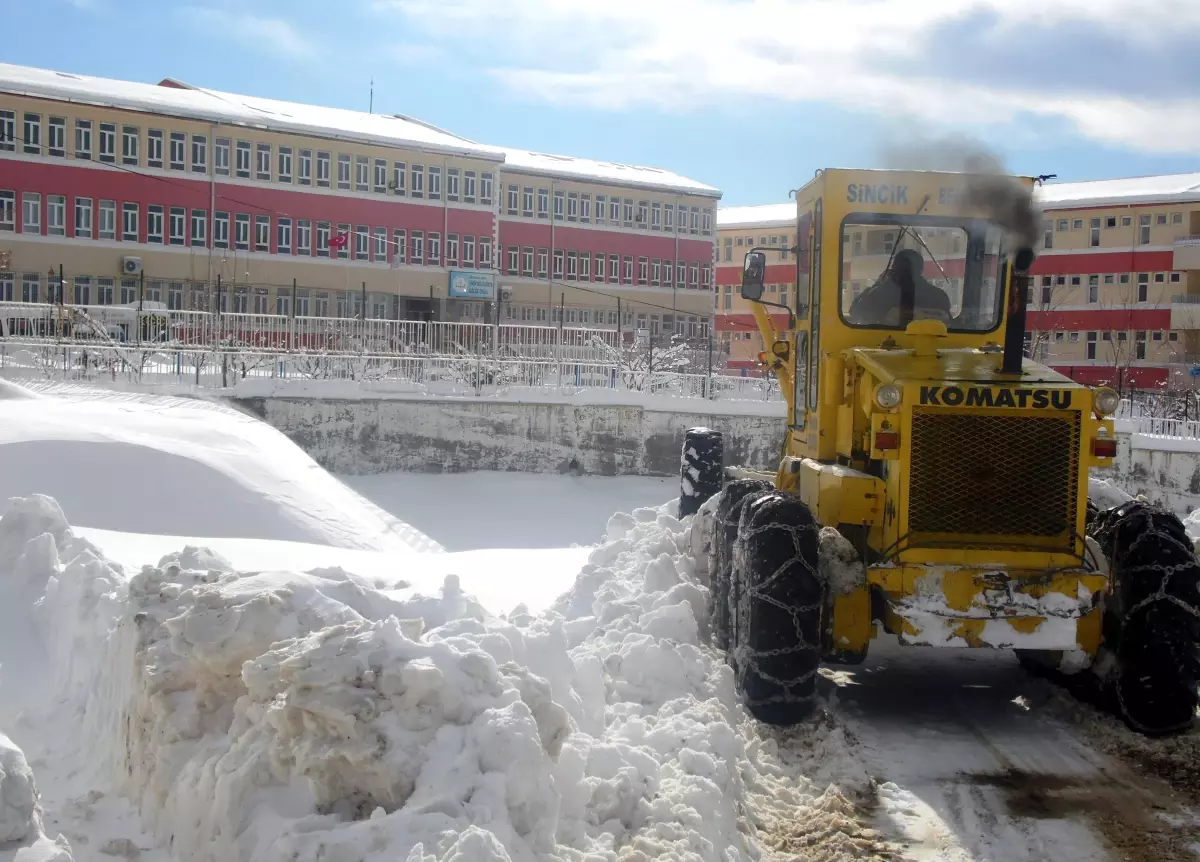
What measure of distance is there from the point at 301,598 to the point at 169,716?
69 cm

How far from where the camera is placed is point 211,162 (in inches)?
1761

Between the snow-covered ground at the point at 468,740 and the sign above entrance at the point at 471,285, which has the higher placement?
the sign above entrance at the point at 471,285

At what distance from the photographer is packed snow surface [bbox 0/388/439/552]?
445 inches

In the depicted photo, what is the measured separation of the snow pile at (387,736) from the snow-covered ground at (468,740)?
0.01 metres

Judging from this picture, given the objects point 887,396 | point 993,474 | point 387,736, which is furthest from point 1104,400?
point 387,736

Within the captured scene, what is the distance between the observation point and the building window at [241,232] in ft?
150

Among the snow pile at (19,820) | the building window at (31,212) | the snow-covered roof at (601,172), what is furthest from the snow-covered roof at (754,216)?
the snow pile at (19,820)

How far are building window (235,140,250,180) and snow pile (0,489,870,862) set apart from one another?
41.3 meters

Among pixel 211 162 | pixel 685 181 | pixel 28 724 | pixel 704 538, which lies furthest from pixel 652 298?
pixel 28 724

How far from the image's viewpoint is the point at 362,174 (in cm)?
4834

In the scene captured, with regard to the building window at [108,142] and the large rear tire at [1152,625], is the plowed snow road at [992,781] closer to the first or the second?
the large rear tire at [1152,625]

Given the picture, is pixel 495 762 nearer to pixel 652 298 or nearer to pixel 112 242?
pixel 112 242

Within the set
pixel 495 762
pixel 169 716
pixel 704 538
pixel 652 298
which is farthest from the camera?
pixel 652 298

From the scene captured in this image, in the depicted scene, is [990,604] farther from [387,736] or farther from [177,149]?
[177,149]
